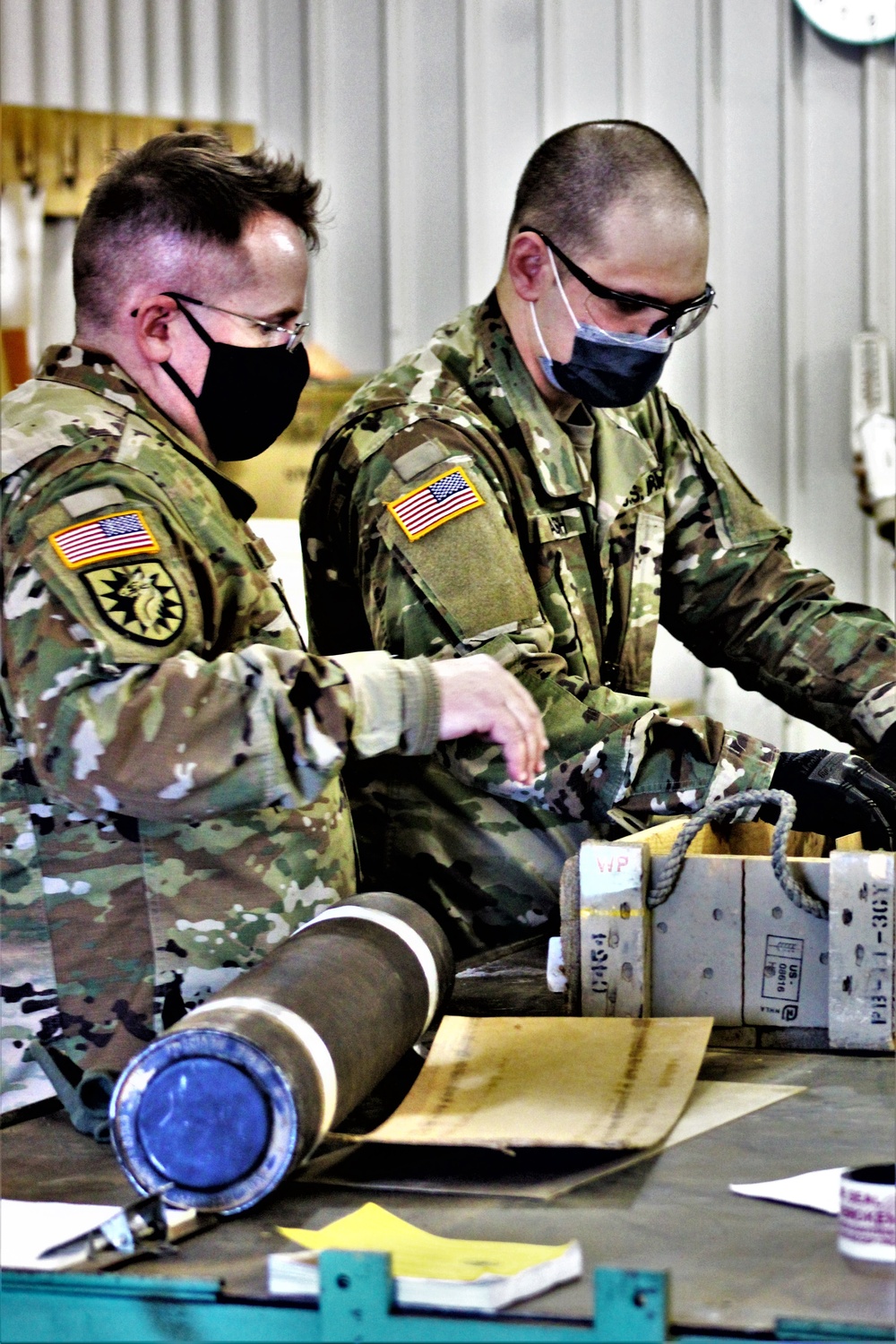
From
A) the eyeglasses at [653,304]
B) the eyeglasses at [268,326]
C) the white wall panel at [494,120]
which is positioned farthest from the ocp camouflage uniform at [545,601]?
the white wall panel at [494,120]

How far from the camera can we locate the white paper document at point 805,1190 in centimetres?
115

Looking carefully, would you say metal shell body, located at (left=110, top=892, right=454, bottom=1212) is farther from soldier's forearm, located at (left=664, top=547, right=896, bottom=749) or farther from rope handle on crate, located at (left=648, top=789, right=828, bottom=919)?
soldier's forearm, located at (left=664, top=547, right=896, bottom=749)

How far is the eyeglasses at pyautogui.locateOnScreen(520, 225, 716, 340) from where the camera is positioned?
231 centimetres

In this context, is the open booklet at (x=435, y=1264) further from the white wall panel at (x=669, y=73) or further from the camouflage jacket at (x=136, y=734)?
the white wall panel at (x=669, y=73)

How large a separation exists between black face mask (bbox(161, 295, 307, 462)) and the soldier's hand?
47cm

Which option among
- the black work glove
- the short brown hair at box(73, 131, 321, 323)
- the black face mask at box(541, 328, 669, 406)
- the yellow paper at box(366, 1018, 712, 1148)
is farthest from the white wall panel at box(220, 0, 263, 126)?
the yellow paper at box(366, 1018, 712, 1148)

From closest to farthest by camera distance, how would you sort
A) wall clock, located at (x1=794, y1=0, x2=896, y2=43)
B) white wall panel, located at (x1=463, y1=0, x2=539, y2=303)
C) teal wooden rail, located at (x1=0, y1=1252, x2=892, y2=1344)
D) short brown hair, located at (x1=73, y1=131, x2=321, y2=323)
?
teal wooden rail, located at (x1=0, y1=1252, x2=892, y2=1344) → short brown hair, located at (x1=73, y1=131, x2=321, y2=323) → wall clock, located at (x1=794, y1=0, x2=896, y2=43) → white wall panel, located at (x1=463, y1=0, x2=539, y2=303)

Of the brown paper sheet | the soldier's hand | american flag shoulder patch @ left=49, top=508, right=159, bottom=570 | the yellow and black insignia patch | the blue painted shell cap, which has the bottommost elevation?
the brown paper sheet

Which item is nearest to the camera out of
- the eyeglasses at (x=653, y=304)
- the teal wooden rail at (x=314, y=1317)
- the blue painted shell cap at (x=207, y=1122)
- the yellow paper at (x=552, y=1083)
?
the teal wooden rail at (x=314, y=1317)

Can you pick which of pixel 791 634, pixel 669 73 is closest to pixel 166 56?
pixel 669 73

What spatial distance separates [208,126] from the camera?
3.94 m

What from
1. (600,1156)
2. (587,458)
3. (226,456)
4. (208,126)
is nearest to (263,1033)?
(600,1156)

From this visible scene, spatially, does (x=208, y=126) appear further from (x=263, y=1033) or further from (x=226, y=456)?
(x=263, y=1033)

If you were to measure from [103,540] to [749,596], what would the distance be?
144 centimetres
